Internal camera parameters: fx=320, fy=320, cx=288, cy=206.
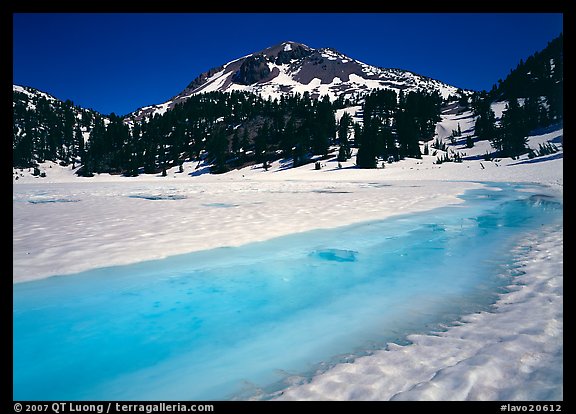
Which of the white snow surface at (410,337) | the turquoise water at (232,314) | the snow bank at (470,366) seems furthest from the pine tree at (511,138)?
the snow bank at (470,366)

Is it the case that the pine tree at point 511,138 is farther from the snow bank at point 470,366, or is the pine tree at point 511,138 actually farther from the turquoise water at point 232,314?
the snow bank at point 470,366

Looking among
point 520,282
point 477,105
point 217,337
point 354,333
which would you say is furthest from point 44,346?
point 477,105

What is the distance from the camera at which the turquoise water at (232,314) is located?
3104mm

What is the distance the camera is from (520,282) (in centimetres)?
490

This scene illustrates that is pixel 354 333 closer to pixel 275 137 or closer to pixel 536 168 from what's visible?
pixel 536 168

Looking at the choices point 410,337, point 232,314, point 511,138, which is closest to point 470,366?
point 410,337

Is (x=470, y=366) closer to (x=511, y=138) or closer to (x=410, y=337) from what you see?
(x=410, y=337)

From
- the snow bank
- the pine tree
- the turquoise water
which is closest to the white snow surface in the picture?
the snow bank

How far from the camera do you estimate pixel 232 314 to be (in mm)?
4371

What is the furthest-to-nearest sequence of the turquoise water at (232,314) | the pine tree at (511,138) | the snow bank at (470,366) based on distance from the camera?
1. the pine tree at (511,138)
2. the turquoise water at (232,314)
3. the snow bank at (470,366)

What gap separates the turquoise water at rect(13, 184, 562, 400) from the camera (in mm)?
3104

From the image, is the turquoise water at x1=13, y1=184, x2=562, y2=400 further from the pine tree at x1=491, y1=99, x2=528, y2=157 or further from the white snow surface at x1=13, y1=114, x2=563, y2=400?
the pine tree at x1=491, y1=99, x2=528, y2=157

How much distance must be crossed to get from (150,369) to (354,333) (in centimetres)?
224
